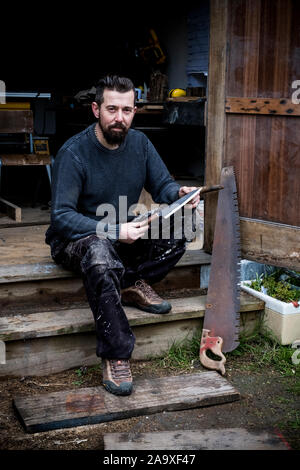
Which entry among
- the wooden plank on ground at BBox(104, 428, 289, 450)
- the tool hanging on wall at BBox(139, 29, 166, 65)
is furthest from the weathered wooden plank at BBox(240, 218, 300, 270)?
the tool hanging on wall at BBox(139, 29, 166, 65)

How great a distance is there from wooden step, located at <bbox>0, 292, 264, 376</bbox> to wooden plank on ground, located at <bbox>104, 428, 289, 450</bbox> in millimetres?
748

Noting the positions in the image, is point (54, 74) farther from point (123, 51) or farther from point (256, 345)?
point (256, 345)

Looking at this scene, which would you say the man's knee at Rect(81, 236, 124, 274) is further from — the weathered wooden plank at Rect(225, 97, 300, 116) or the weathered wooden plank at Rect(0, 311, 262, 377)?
the weathered wooden plank at Rect(225, 97, 300, 116)

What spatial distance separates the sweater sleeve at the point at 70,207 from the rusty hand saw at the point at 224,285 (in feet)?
2.69

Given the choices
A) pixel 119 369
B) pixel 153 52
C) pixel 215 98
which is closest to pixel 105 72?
pixel 153 52

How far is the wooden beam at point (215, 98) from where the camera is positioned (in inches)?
143

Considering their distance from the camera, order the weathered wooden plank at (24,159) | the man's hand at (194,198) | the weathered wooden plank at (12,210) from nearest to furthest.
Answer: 1. the man's hand at (194,198)
2. the weathered wooden plank at (12,210)
3. the weathered wooden plank at (24,159)

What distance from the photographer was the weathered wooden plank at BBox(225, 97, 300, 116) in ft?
11.1

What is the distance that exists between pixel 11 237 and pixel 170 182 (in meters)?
1.63

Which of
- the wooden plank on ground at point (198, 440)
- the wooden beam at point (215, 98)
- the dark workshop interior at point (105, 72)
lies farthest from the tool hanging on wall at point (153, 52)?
the wooden plank on ground at point (198, 440)

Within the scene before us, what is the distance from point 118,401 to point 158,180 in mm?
1346

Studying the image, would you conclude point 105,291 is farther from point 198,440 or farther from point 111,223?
point 198,440

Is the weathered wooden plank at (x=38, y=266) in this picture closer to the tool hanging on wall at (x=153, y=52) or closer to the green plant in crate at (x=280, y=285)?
the green plant in crate at (x=280, y=285)

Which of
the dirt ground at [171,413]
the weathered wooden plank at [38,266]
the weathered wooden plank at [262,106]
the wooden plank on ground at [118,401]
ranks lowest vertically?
the dirt ground at [171,413]
